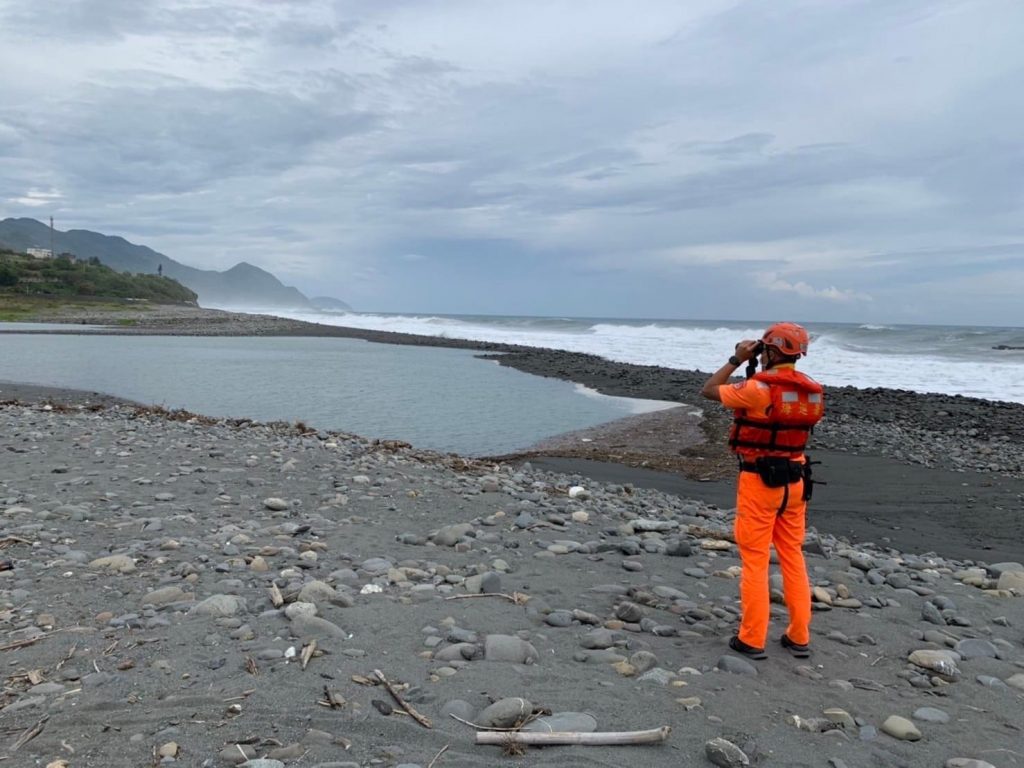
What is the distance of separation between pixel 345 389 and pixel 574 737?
2312cm

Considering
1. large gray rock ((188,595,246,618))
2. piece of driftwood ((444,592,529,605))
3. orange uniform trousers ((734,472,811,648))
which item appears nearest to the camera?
orange uniform trousers ((734,472,811,648))

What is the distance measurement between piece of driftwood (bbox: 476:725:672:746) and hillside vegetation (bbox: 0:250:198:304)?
94935 millimetres

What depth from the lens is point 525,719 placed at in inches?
154

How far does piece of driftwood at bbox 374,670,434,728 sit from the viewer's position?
387 cm

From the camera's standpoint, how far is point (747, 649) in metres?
4.96

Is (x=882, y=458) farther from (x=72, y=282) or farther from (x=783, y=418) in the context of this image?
(x=72, y=282)

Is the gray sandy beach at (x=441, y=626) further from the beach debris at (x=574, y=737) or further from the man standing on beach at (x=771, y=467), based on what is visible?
the man standing on beach at (x=771, y=467)

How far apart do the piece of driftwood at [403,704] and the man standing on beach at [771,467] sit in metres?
2.27

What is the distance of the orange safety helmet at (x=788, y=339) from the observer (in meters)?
4.84

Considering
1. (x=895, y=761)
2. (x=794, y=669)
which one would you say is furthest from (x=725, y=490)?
(x=895, y=761)

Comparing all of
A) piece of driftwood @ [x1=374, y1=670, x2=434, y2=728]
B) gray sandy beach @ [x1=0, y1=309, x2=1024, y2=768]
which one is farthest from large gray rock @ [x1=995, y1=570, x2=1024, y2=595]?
piece of driftwood @ [x1=374, y1=670, x2=434, y2=728]

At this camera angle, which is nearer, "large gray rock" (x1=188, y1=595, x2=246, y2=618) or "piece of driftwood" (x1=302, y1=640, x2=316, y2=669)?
"piece of driftwood" (x1=302, y1=640, x2=316, y2=669)

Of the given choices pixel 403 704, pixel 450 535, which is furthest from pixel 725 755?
pixel 450 535

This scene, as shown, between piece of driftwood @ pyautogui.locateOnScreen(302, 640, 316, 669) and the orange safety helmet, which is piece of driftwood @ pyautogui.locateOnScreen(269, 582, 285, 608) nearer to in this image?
piece of driftwood @ pyautogui.locateOnScreen(302, 640, 316, 669)
